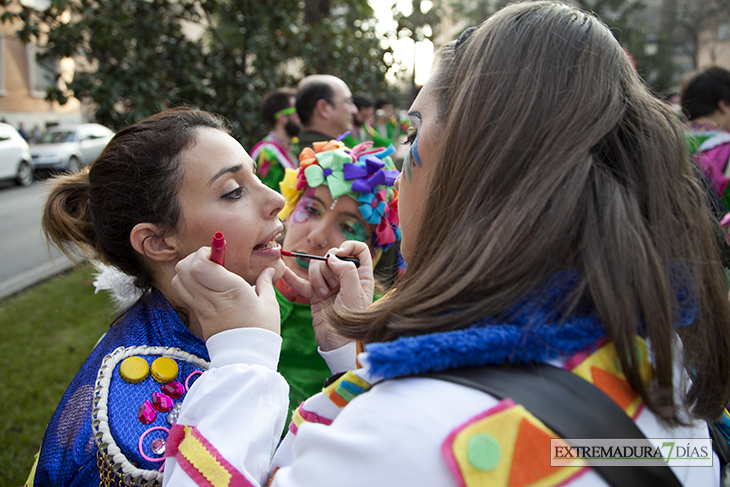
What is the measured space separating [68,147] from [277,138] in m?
12.8

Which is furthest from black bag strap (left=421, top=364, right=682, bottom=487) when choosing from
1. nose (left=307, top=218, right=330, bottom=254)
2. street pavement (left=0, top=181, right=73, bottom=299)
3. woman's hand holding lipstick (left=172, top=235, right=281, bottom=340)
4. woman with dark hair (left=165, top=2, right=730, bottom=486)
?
street pavement (left=0, top=181, right=73, bottom=299)

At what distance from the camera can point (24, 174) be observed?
13609mm

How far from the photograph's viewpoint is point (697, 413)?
3.12ft

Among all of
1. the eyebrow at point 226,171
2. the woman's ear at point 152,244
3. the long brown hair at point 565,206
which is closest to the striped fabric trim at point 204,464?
the long brown hair at point 565,206

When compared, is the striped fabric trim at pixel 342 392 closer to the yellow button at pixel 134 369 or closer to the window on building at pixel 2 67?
the yellow button at pixel 134 369

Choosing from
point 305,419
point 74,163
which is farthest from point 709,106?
point 74,163

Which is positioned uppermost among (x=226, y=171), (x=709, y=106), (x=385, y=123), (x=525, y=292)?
(x=525, y=292)

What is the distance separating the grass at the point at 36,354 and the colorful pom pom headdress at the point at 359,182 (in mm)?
1021

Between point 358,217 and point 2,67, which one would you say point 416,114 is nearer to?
point 358,217

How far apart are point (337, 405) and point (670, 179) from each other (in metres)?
0.79

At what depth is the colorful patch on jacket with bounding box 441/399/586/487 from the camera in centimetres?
71

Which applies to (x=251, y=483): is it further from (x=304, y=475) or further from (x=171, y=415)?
(x=171, y=415)

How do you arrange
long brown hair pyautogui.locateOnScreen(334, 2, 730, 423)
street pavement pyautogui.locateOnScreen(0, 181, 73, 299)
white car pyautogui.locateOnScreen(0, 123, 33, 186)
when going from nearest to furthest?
1. long brown hair pyautogui.locateOnScreen(334, 2, 730, 423)
2. street pavement pyautogui.locateOnScreen(0, 181, 73, 299)
3. white car pyautogui.locateOnScreen(0, 123, 33, 186)

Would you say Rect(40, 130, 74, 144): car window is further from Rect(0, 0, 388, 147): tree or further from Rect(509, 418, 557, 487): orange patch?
Rect(509, 418, 557, 487): orange patch
